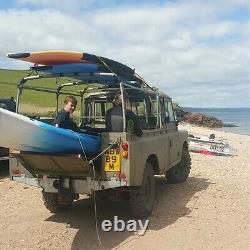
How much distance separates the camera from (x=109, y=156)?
22.8 feet

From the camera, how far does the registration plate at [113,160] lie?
688 centimetres

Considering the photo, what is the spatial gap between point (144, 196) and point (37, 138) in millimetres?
2290

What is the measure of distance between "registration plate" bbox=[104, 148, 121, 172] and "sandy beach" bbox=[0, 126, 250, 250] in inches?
42.6

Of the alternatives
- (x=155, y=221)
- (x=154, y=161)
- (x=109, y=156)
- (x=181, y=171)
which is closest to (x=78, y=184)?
(x=109, y=156)

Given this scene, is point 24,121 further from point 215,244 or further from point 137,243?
point 215,244

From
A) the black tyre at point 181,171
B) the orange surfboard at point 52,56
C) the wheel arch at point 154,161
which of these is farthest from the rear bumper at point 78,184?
the black tyre at point 181,171

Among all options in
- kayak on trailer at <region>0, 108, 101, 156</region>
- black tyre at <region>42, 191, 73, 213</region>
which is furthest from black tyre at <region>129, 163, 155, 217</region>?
black tyre at <region>42, 191, 73, 213</region>


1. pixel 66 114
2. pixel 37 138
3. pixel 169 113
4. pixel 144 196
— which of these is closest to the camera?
pixel 37 138

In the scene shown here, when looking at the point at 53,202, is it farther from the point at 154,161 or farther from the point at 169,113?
the point at 169,113

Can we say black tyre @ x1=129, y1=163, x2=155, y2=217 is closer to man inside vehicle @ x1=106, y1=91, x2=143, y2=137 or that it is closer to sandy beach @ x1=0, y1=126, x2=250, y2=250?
sandy beach @ x1=0, y1=126, x2=250, y2=250

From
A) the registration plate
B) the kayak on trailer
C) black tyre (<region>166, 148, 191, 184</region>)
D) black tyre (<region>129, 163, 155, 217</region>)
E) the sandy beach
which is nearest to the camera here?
the kayak on trailer

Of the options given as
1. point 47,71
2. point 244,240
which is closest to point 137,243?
point 244,240

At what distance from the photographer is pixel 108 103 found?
923cm

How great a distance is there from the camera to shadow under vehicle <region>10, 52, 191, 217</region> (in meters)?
6.90
